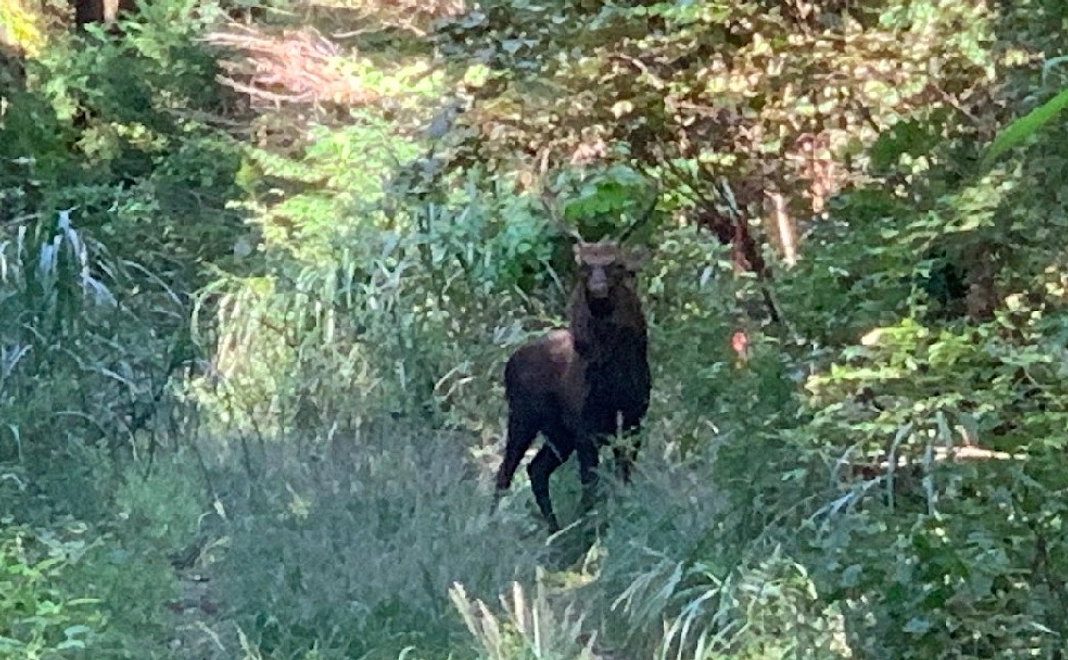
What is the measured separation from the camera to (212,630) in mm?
4363

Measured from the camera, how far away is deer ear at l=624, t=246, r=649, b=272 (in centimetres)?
458

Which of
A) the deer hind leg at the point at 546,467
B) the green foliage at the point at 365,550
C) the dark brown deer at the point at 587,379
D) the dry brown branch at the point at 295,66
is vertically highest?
the dry brown branch at the point at 295,66

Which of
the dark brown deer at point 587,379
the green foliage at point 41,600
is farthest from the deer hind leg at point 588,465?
the green foliage at point 41,600

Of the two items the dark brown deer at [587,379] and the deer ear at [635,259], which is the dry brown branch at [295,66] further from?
the deer ear at [635,259]

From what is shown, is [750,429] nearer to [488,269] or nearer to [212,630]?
[212,630]

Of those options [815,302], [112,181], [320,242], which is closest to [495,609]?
[815,302]

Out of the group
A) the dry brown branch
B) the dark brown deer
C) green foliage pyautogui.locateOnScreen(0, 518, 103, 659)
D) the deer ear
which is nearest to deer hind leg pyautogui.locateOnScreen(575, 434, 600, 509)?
the dark brown deer

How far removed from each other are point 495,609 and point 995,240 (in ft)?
6.13

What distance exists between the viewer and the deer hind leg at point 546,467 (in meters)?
5.05

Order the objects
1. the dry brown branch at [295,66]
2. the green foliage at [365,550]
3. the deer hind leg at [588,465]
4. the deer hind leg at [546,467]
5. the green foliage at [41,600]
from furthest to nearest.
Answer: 1. the dry brown branch at [295,66]
2. the deer hind leg at [546,467]
3. the deer hind leg at [588,465]
4. the green foliage at [365,550]
5. the green foliage at [41,600]

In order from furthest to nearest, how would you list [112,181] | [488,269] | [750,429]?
[112,181] → [488,269] → [750,429]

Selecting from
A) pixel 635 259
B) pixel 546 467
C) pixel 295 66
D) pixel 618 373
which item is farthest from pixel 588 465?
pixel 295 66

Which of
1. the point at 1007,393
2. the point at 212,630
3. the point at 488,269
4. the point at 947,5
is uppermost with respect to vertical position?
the point at 947,5

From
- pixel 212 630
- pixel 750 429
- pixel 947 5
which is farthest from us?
pixel 212 630
